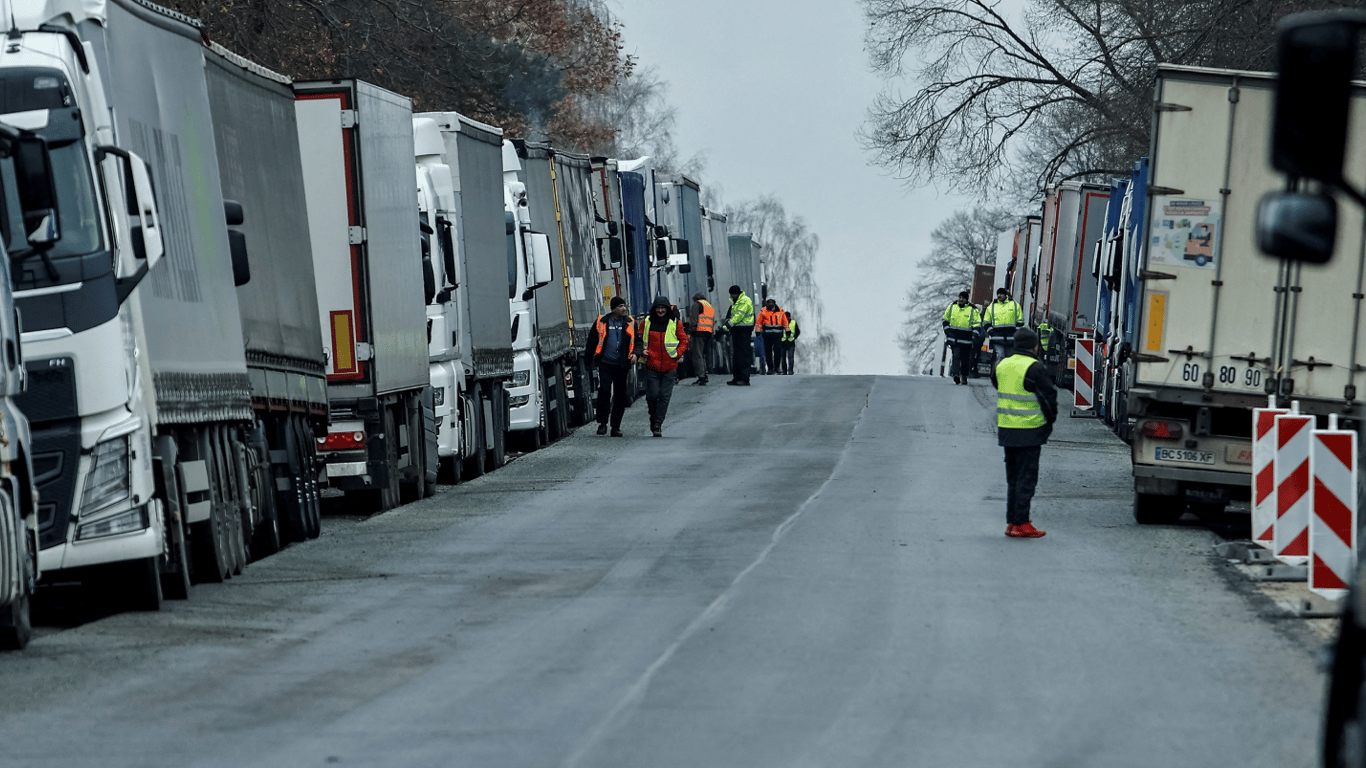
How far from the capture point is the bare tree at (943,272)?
380ft

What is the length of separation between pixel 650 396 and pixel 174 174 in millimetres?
14076

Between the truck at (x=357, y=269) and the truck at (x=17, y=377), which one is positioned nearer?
the truck at (x=17, y=377)

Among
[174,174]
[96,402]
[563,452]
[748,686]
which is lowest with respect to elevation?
[563,452]

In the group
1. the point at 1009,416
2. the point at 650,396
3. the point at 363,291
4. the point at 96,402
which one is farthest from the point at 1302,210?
the point at 650,396

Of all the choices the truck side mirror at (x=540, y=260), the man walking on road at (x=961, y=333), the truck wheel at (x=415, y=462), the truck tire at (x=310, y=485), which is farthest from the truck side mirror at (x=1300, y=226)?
the man walking on road at (x=961, y=333)

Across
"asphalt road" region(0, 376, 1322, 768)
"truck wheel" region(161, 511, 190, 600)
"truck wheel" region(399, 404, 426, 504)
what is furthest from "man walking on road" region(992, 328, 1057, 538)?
"truck wheel" region(161, 511, 190, 600)

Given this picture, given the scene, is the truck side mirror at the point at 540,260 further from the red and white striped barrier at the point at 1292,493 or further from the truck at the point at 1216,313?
the red and white striped barrier at the point at 1292,493

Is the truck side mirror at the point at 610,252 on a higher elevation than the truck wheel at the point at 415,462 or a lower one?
higher

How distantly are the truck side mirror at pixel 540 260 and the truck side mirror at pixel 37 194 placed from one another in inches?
562

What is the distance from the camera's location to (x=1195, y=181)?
15703 millimetres

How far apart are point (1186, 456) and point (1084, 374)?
50.4 feet

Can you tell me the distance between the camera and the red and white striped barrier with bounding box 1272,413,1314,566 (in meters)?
12.6

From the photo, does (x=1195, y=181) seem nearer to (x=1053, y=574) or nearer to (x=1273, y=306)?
(x=1273, y=306)

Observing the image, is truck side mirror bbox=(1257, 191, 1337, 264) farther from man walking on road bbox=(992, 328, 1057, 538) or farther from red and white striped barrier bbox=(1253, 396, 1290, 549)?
man walking on road bbox=(992, 328, 1057, 538)
